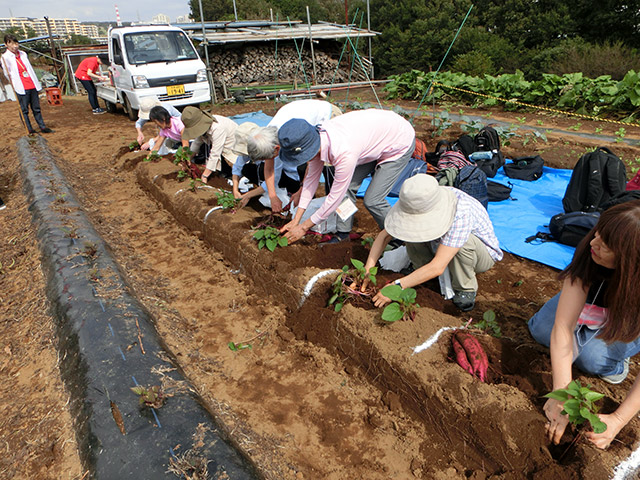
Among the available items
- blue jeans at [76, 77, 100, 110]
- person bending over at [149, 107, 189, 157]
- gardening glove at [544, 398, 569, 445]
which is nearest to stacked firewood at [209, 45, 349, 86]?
blue jeans at [76, 77, 100, 110]

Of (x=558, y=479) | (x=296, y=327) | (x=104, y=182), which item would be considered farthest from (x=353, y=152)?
(x=104, y=182)

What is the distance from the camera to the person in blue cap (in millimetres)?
2613

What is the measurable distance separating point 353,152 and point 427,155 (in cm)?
313

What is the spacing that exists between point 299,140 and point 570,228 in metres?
2.61

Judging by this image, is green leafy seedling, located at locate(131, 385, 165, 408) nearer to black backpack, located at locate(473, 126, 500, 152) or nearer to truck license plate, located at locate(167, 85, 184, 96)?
black backpack, located at locate(473, 126, 500, 152)

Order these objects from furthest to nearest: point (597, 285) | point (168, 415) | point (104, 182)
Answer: point (104, 182) → point (168, 415) → point (597, 285)

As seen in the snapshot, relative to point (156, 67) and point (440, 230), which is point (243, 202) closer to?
point (440, 230)

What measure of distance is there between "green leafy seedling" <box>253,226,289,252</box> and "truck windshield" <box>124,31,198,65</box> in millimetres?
7226

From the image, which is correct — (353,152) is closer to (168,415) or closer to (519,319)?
(519,319)

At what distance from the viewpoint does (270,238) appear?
320cm

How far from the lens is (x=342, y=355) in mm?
2561

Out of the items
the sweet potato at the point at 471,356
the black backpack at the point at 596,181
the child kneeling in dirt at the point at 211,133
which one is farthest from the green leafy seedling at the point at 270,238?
the black backpack at the point at 596,181

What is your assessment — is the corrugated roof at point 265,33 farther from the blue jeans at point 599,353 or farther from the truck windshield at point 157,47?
the blue jeans at point 599,353

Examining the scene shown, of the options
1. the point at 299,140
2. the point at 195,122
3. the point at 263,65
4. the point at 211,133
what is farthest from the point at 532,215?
the point at 263,65
